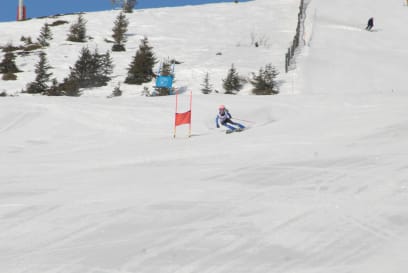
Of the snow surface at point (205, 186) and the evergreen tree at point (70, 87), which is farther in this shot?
the evergreen tree at point (70, 87)

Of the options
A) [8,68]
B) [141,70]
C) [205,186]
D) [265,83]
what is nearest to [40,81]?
[8,68]

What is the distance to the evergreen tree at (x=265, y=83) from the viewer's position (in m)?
21.6

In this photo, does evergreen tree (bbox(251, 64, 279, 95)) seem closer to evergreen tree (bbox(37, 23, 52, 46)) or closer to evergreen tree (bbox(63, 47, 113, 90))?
evergreen tree (bbox(63, 47, 113, 90))

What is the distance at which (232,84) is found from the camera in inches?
893

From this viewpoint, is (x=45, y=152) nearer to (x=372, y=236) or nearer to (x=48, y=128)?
(x=48, y=128)

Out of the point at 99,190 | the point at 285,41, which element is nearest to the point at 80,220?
the point at 99,190

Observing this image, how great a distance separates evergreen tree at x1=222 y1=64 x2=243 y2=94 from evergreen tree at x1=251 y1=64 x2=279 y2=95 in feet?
2.02

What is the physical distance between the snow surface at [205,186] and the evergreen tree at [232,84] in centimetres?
287

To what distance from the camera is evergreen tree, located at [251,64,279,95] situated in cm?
2158

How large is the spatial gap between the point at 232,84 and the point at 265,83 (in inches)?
58.2

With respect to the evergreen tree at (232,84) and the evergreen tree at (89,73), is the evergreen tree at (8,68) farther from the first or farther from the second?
the evergreen tree at (232,84)

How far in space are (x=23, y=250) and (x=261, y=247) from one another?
2.22 meters

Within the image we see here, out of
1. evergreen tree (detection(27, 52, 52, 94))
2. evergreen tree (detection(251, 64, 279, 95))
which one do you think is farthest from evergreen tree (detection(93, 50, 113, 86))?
evergreen tree (detection(251, 64, 279, 95))

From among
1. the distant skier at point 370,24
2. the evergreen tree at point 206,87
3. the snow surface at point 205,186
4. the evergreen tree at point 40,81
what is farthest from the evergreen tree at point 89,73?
the distant skier at point 370,24
